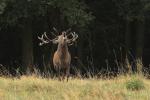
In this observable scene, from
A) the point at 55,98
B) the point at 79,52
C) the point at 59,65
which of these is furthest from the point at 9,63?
the point at 55,98

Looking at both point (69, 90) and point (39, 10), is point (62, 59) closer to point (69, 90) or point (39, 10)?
point (69, 90)

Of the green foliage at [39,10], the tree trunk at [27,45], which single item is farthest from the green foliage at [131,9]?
the tree trunk at [27,45]

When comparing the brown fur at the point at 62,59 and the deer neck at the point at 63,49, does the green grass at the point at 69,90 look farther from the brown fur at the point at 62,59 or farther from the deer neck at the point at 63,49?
the deer neck at the point at 63,49

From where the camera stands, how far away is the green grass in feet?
28.2

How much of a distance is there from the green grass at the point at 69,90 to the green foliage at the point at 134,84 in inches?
3.5

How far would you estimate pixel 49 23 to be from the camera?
1059 inches

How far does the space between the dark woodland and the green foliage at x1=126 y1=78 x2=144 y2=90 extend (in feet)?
40.2

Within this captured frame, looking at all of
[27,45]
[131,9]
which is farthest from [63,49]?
[131,9]

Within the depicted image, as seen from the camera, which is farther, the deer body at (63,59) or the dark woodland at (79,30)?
the dark woodland at (79,30)

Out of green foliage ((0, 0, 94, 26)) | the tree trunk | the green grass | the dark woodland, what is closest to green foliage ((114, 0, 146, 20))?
the dark woodland

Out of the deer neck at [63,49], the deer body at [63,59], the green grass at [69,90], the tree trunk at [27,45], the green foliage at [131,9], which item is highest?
the green grass at [69,90]

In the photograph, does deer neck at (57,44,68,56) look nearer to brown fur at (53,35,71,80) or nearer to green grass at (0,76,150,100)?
brown fur at (53,35,71,80)

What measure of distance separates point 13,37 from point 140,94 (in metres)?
20.3

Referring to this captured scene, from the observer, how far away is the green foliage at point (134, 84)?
386 inches
